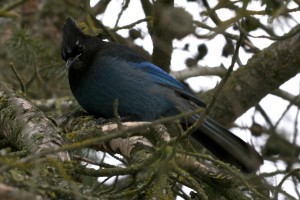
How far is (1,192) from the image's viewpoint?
1.90 metres

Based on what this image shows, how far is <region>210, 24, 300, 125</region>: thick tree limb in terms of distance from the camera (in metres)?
4.67

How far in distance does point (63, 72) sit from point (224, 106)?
117 centimetres

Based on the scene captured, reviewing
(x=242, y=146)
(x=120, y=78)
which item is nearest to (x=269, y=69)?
(x=242, y=146)

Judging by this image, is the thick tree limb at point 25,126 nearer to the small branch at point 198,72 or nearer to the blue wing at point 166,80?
the blue wing at point 166,80

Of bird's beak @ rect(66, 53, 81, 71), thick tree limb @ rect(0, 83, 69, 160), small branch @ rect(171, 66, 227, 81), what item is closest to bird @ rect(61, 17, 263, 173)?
bird's beak @ rect(66, 53, 81, 71)

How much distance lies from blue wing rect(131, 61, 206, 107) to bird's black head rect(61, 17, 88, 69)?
42cm

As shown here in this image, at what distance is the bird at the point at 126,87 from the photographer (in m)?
4.82

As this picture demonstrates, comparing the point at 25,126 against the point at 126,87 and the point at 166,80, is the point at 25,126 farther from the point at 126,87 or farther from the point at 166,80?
the point at 166,80

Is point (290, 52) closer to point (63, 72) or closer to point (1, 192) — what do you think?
point (63, 72)

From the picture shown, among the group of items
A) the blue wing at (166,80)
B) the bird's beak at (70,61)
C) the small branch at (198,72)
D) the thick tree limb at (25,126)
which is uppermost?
the small branch at (198,72)

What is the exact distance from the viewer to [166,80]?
5.12 metres

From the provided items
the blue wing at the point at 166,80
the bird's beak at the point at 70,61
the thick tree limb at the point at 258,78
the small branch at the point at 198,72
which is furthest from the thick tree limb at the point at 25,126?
the small branch at the point at 198,72

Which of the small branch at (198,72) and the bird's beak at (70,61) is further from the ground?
the small branch at (198,72)

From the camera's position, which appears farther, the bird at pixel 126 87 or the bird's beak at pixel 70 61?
the bird's beak at pixel 70 61
